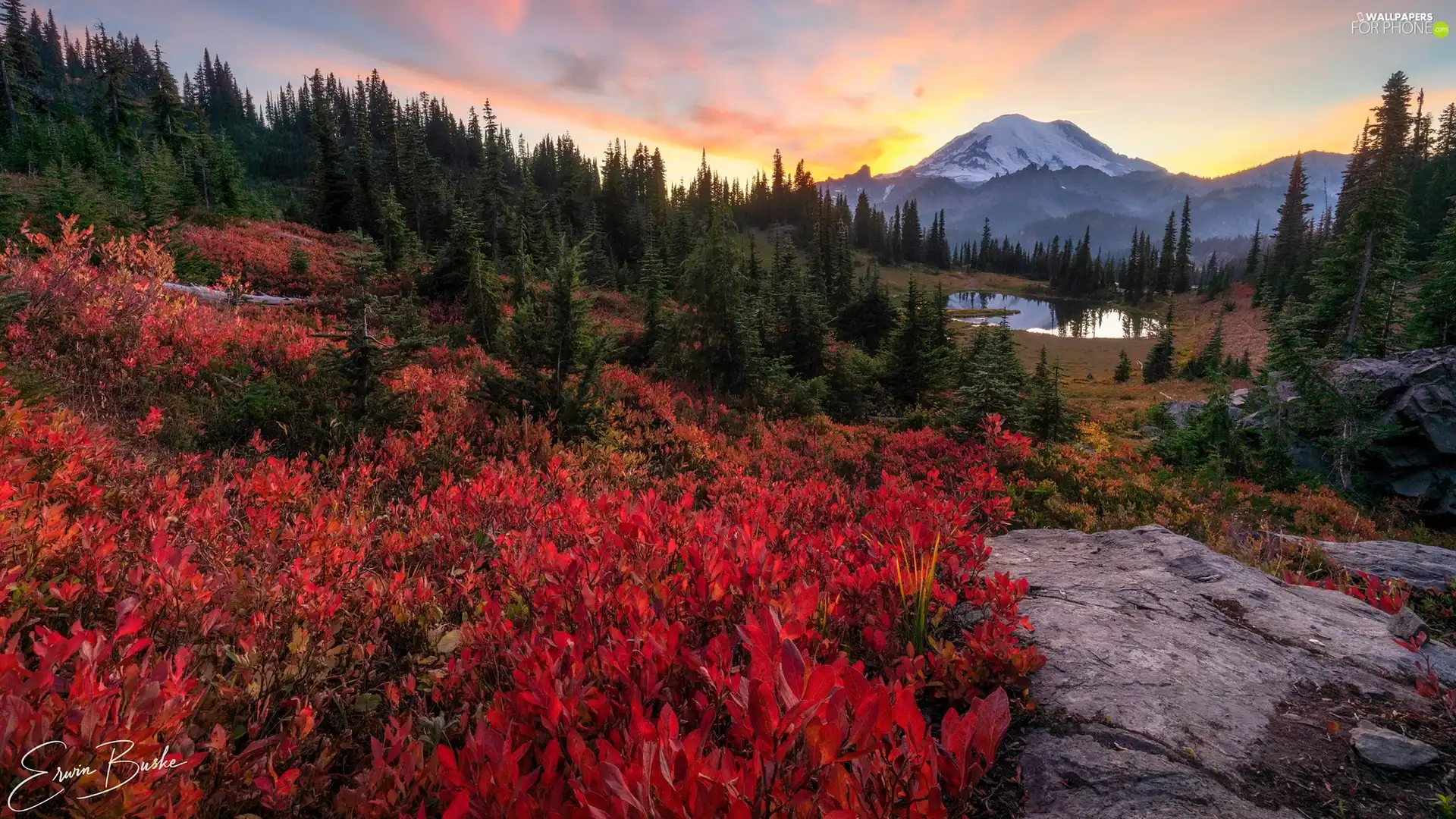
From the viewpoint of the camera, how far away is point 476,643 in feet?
9.48

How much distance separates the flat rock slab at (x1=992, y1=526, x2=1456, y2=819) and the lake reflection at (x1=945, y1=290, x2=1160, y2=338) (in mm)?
73781

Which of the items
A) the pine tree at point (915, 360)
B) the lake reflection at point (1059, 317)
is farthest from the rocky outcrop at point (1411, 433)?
the lake reflection at point (1059, 317)

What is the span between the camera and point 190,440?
6461mm

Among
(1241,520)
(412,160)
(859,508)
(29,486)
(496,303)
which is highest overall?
(412,160)

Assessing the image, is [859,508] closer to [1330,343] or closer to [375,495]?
[375,495]

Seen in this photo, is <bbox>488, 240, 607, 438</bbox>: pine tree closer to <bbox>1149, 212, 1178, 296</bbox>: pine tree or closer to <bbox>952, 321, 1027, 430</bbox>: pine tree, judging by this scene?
<bbox>952, 321, 1027, 430</bbox>: pine tree

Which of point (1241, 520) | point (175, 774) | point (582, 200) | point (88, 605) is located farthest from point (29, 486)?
point (582, 200)

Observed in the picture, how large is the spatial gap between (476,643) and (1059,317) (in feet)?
382

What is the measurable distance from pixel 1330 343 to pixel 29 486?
150ft

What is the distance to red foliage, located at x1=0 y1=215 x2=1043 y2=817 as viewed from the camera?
1.57 meters
